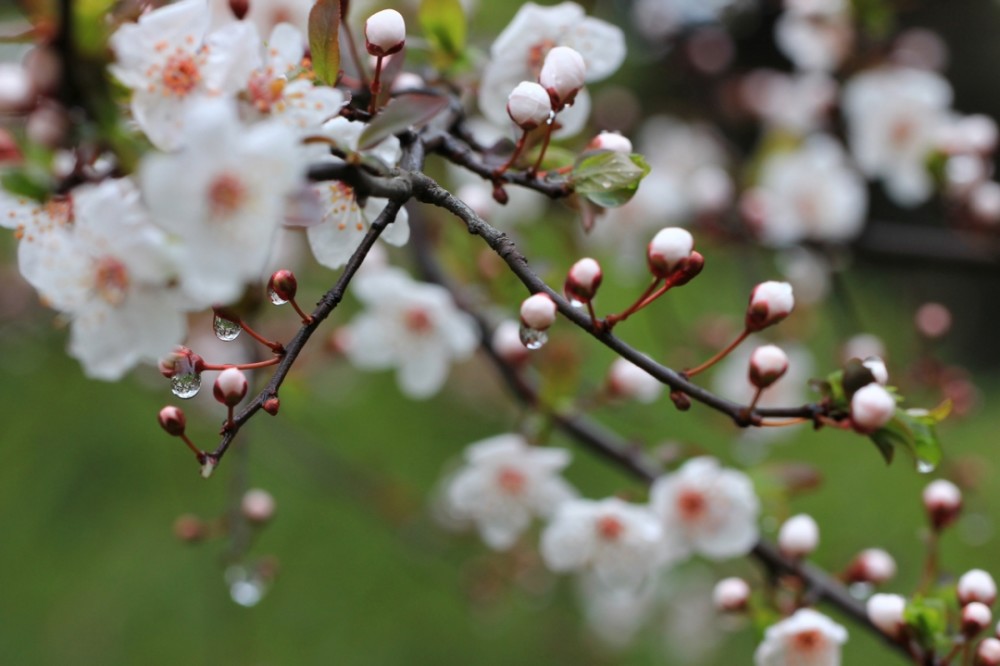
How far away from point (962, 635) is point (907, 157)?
1477 millimetres

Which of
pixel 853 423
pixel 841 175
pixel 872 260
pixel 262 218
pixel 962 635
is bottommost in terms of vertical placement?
pixel 872 260

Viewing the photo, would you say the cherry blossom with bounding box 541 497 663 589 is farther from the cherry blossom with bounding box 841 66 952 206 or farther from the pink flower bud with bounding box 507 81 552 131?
the cherry blossom with bounding box 841 66 952 206

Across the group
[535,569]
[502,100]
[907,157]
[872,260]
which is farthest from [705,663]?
[502,100]

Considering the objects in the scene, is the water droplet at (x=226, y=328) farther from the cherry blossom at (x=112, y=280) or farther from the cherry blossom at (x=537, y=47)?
the cherry blossom at (x=537, y=47)

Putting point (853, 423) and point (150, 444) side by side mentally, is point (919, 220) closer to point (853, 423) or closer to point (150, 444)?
point (150, 444)

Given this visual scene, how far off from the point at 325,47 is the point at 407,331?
0.77 metres

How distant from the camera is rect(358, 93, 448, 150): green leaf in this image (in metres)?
0.69

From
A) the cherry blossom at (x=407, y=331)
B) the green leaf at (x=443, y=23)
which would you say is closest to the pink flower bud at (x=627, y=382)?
the cherry blossom at (x=407, y=331)

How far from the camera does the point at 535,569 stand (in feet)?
6.84

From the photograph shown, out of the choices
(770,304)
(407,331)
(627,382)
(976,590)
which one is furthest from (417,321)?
(976,590)

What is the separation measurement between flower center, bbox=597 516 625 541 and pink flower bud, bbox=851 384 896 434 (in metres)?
0.56

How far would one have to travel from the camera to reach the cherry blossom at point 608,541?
4.02 feet

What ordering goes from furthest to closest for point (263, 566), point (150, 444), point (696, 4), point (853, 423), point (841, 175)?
point (150, 444) → point (696, 4) → point (841, 175) → point (263, 566) → point (853, 423)

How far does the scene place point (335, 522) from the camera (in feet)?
9.82
